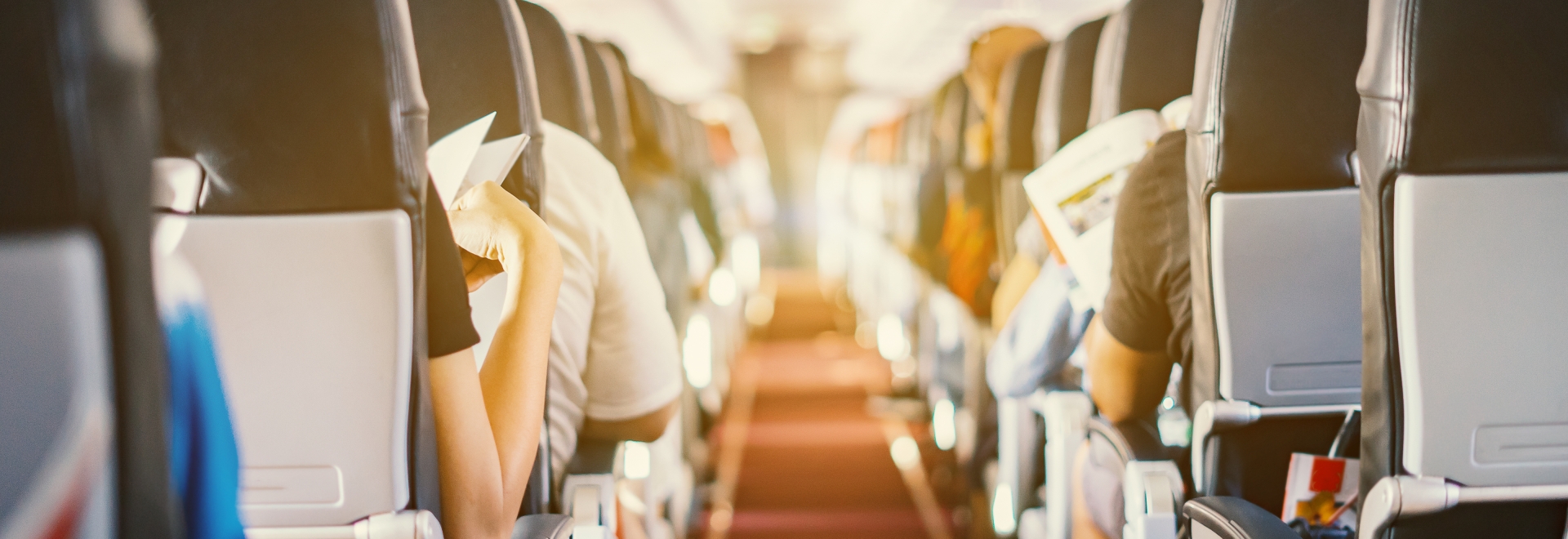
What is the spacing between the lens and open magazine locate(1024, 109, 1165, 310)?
1.45 meters

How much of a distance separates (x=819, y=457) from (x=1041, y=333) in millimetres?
1980

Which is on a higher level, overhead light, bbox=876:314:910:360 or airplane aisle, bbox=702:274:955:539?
overhead light, bbox=876:314:910:360

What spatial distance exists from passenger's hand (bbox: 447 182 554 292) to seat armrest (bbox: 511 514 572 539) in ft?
1.01

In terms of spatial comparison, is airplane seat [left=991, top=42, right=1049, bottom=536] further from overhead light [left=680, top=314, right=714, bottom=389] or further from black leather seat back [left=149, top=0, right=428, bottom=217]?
black leather seat back [left=149, top=0, right=428, bottom=217]

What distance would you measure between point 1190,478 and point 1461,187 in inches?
28.2

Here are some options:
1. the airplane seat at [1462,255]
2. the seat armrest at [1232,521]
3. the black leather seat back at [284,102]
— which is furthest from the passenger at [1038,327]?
the black leather seat back at [284,102]

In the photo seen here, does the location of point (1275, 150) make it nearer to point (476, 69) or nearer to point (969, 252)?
point (476, 69)

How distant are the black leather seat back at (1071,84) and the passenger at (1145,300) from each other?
382 millimetres

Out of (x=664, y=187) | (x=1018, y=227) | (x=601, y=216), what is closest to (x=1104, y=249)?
(x=1018, y=227)

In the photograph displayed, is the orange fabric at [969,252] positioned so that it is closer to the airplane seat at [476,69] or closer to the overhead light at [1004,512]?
the overhead light at [1004,512]

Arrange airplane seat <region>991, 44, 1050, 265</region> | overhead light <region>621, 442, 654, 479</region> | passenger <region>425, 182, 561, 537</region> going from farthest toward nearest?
1. airplane seat <region>991, 44, 1050, 265</region>
2. overhead light <region>621, 442, 654, 479</region>
3. passenger <region>425, 182, 561, 537</region>

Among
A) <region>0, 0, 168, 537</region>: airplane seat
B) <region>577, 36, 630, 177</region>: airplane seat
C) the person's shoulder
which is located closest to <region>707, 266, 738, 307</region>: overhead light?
<region>577, 36, 630, 177</region>: airplane seat

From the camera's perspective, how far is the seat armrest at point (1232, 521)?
0.98m

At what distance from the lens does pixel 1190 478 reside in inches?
54.6
